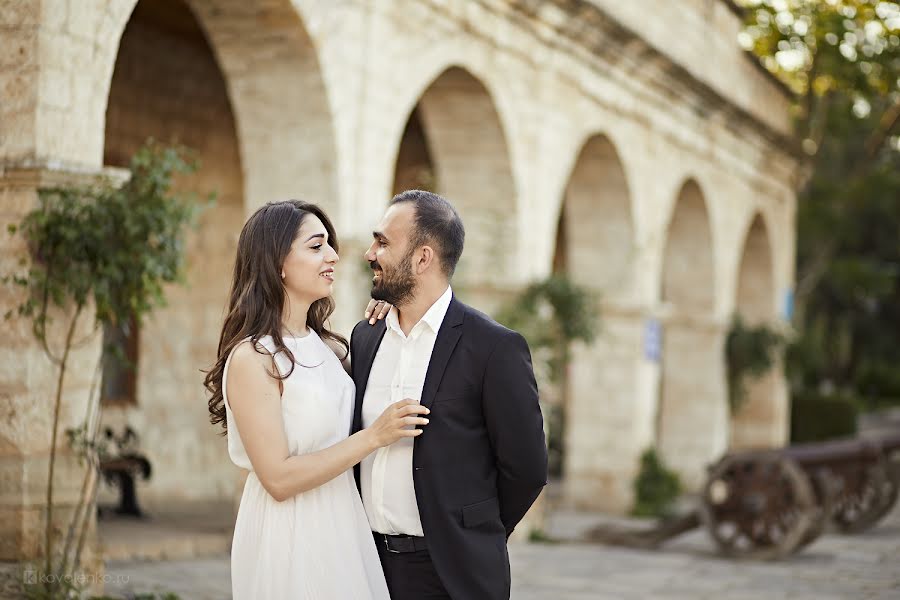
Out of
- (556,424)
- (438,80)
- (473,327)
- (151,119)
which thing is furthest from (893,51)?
(473,327)

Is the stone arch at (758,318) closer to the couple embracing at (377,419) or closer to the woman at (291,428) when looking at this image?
the couple embracing at (377,419)

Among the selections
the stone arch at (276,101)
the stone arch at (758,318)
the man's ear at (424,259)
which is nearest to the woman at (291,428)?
the man's ear at (424,259)

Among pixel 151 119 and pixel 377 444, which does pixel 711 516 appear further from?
pixel 377 444

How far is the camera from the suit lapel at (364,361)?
3.12 m

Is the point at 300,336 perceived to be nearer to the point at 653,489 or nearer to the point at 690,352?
the point at 653,489

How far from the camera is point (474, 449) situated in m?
3.01

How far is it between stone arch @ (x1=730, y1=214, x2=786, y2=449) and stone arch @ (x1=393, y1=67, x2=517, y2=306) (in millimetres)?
8760

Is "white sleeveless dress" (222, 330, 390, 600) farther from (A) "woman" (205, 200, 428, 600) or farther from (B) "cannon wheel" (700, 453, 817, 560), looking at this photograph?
(B) "cannon wheel" (700, 453, 817, 560)

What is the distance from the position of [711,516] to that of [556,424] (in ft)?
18.8

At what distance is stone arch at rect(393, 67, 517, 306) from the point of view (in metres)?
9.05

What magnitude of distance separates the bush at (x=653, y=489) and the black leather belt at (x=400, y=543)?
907 cm

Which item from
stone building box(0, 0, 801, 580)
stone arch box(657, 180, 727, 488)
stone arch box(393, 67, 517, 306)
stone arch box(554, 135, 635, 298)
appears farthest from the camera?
stone arch box(657, 180, 727, 488)

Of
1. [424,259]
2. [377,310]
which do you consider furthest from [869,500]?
[424,259]

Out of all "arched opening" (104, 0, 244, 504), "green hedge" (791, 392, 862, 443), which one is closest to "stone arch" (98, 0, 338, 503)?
"arched opening" (104, 0, 244, 504)
